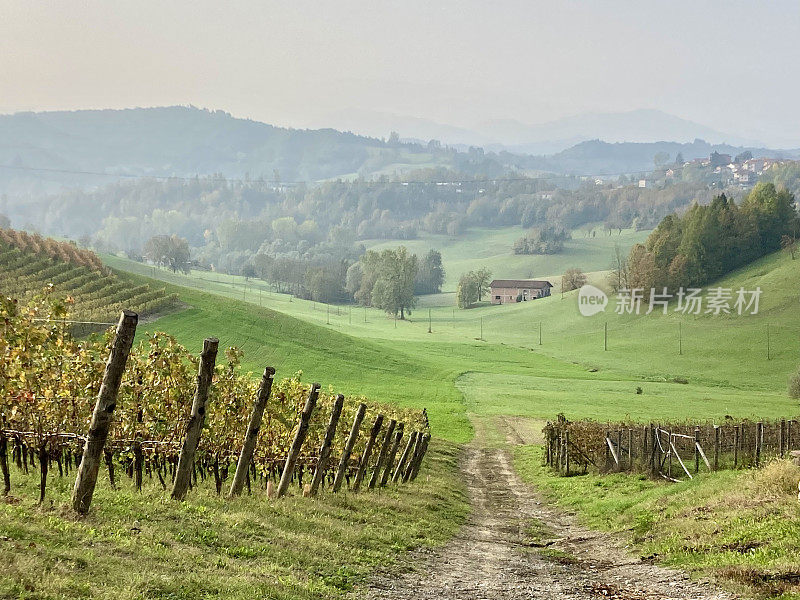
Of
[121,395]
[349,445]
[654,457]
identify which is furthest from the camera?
[654,457]

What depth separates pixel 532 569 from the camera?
16359 millimetres

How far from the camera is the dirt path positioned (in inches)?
523

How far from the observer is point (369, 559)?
14.7m

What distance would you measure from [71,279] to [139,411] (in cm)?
8543

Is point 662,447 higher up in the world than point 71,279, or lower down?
lower down

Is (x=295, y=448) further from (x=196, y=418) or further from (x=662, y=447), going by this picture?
(x=662, y=447)

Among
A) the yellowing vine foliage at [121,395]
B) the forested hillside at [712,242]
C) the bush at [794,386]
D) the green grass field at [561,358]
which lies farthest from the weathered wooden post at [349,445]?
the forested hillside at [712,242]

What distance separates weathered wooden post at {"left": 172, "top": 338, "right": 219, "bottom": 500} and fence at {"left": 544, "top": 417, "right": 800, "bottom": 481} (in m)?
18.7

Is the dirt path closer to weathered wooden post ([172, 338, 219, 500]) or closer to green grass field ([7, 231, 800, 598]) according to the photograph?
green grass field ([7, 231, 800, 598])

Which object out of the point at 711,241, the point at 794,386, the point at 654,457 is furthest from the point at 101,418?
the point at 711,241

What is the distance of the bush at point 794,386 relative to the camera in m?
93.1

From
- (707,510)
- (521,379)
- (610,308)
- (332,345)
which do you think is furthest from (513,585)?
(610,308)

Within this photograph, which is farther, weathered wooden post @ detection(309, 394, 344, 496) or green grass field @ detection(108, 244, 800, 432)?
green grass field @ detection(108, 244, 800, 432)

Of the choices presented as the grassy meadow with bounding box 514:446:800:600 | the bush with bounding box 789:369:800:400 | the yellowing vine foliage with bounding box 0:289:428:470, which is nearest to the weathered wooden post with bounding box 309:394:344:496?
the yellowing vine foliage with bounding box 0:289:428:470
